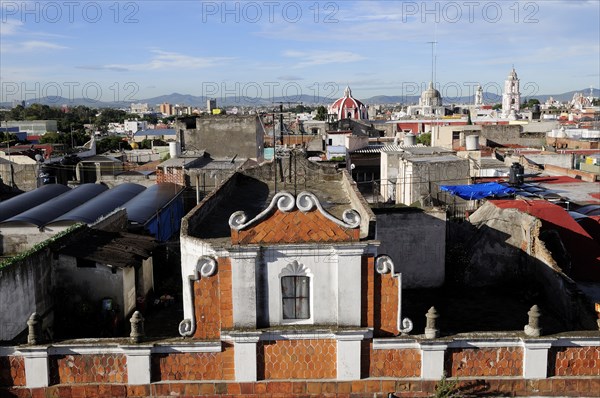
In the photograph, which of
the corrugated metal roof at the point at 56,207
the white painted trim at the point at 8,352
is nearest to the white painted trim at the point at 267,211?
the white painted trim at the point at 8,352

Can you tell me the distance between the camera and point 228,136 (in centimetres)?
3481

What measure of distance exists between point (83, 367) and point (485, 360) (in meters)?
6.81

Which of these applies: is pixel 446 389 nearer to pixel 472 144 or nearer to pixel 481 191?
pixel 481 191

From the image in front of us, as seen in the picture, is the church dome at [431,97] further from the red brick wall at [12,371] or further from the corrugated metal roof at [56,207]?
the red brick wall at [12,371]

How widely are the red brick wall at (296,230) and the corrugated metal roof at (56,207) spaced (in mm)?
12374

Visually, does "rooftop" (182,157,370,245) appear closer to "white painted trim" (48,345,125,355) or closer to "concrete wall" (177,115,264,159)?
"white painted trim" (48,345,125,355)

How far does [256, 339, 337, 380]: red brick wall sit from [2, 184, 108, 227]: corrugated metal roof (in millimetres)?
12483

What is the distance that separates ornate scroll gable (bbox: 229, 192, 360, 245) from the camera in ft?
31.9

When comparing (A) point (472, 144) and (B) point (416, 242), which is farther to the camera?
(A) point (472, 144)

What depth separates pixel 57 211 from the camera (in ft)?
69.9

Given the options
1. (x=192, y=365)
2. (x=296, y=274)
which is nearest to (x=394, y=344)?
(x=296, y=274)

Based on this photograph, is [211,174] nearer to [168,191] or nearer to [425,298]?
[168,191]

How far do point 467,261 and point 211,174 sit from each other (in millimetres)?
13717

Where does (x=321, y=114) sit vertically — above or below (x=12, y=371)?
above
